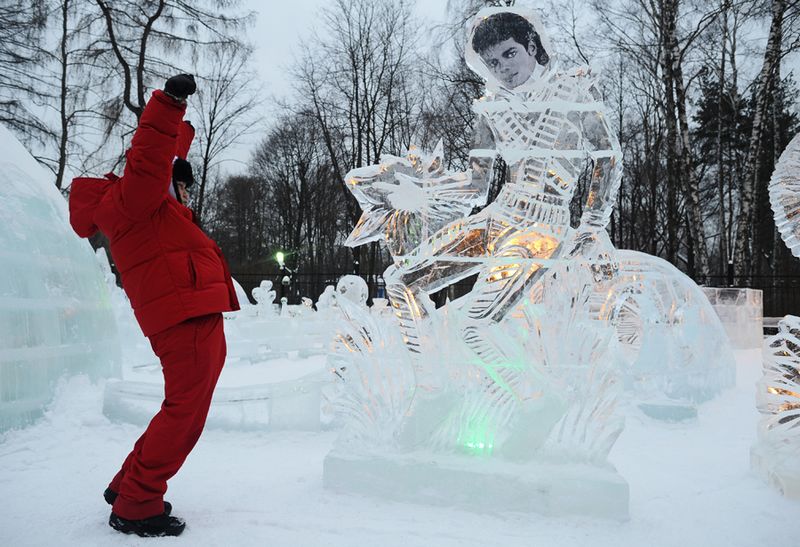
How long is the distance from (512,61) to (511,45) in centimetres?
8

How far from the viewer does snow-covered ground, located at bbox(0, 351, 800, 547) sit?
233cm

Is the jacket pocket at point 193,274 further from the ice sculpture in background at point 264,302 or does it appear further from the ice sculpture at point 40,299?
the ice sculpture in background at point 264,302

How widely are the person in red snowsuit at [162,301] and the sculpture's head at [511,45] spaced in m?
1.64

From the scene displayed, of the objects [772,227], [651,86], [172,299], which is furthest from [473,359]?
[772,227]

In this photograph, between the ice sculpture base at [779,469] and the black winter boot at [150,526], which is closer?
the black winter boot at [150,526]

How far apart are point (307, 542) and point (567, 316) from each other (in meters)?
1.58

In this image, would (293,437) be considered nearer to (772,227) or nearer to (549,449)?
(549,449)

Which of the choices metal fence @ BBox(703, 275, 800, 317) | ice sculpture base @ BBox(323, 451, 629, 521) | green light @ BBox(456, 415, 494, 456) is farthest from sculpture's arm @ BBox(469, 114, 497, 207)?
metal fence @ BBox(703, 275, 800, 317)

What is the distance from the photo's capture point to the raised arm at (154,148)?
7.00 ft

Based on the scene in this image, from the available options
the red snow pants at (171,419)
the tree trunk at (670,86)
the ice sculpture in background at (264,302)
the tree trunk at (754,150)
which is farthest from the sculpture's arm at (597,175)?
the tree trunk at (754,150)

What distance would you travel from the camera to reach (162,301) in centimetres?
227

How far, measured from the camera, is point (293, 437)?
396cm

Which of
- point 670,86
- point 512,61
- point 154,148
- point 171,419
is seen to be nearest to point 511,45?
point 512,61

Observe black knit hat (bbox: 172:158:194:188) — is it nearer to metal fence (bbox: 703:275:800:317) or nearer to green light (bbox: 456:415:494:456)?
green light (bbox: 456:415:494:456)
